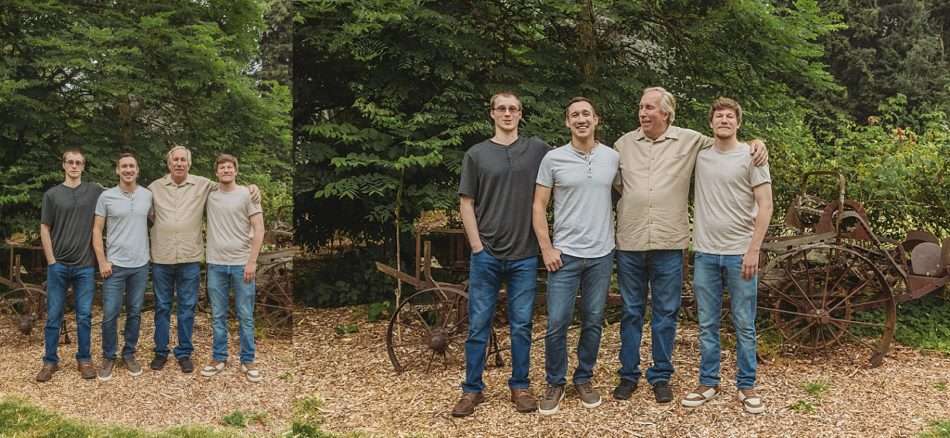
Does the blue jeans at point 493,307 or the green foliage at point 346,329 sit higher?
the blue jeans at point 493,307

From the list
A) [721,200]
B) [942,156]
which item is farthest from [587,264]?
[942,156]

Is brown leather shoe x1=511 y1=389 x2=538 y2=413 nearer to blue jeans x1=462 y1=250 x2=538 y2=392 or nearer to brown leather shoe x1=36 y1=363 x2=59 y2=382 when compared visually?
blue jeans x1=462 y1=250 x2=538 y2=392

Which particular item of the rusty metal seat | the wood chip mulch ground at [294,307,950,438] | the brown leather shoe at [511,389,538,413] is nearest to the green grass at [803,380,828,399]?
the wood chip mulch ground at [294,307,950,438]

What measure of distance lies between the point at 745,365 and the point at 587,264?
2.82ft

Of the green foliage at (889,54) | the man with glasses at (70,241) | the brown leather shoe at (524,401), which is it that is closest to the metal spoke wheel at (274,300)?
the man with glasses at (70,241)

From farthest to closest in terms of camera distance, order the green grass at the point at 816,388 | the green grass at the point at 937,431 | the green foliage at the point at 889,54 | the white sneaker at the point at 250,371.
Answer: the green foliage at the point at 889,54 → the white sneaker at the point at 250,371 → the green grass at the point at 816,388 → the green grass at the point at 937,431

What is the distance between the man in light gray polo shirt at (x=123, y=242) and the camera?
3.38m

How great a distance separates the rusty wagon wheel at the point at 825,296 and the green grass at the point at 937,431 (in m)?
0.74

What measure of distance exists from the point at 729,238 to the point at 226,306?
2.43 m

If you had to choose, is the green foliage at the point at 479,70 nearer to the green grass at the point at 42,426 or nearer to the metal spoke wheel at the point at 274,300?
the metal spoke wheel at the point at 274,300

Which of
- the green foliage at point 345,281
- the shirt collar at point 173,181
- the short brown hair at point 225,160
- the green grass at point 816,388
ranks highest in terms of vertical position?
the short brown hair at point 225,160

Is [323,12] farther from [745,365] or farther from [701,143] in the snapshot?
[745,365]

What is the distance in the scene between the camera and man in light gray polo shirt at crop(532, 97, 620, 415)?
327 centimetres

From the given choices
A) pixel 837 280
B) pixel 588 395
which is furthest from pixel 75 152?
pixel 837 280
